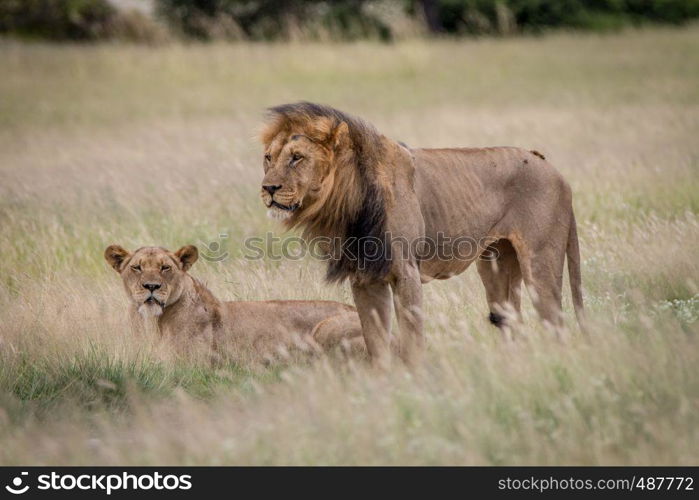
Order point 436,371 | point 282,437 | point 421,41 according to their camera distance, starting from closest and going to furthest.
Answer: point 282,437, point 436,371, point 421,41

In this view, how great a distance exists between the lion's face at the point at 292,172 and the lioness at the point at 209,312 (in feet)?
4.54

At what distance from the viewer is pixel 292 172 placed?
565cm

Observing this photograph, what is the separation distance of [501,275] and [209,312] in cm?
184

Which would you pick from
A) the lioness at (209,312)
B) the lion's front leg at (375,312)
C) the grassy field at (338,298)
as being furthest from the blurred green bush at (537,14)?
the lion's front leg at (375,312)

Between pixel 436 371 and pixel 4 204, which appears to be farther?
pixel 4 204

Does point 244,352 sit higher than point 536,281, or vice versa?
point 536,281

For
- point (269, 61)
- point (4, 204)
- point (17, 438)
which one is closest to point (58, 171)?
point (4, 204)

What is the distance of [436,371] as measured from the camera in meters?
5.55

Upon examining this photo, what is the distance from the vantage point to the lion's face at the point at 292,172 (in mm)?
5594

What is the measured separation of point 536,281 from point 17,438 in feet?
9.55

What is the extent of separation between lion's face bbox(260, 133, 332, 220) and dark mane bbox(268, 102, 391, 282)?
0.12 metres

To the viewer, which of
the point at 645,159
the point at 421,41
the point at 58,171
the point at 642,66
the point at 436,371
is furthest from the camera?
the point at 421,41

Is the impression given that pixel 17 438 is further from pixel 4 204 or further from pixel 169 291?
pixel 4 204
